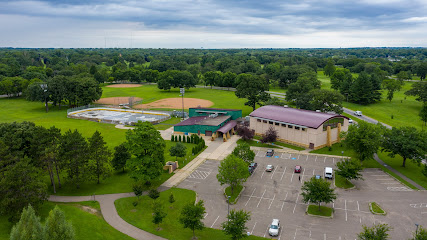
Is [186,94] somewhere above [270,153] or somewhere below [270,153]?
above

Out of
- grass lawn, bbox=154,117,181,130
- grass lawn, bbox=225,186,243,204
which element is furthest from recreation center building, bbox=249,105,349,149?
grass lawn, bbox=154,117,181,130

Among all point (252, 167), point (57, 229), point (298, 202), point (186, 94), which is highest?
point (186, 94)

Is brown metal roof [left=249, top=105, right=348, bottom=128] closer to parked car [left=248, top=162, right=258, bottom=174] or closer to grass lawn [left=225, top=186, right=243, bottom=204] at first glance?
parked car [left=248, top=162, right=258, bottom=174]

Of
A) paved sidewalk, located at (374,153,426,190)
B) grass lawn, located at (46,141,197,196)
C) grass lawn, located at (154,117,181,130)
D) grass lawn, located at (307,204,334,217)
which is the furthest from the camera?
grass lawn, located at (154,117,181,130)

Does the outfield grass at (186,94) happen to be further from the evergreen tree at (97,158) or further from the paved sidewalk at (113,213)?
the paved sidewalk at (113,213)

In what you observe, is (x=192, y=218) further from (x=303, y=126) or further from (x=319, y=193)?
(x=303, y=126)

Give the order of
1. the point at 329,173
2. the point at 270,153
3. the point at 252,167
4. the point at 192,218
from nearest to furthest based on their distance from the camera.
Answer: the point at 192,218 < the point at 329,173 < the point at 252,167 < the point at 270,153

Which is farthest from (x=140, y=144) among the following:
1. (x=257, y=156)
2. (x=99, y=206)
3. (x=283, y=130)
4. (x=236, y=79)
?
(x=236, y=79)

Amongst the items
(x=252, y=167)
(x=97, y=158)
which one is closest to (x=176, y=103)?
(x=252, y=167)
